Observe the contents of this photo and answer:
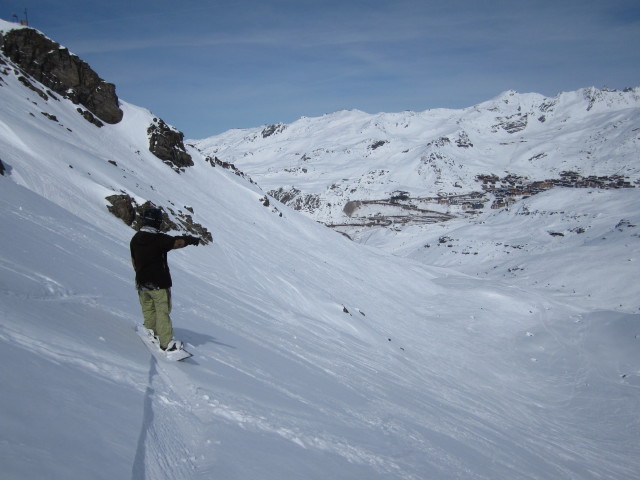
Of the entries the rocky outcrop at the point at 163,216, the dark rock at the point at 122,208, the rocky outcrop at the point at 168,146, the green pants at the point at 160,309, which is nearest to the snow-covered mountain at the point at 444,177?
the rocky outcrop at the point at 168,146

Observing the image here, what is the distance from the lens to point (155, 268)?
568cm

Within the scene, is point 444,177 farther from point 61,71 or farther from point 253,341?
point 253,341

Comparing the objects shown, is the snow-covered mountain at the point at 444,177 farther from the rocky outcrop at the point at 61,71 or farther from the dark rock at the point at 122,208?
the dark rock at the point at 122,208

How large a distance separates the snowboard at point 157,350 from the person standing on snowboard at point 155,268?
3.1 inches

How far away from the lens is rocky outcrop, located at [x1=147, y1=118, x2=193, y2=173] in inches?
1258

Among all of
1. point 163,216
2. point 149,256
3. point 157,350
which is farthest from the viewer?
point 163,216

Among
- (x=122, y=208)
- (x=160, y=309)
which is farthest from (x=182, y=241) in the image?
(x=122, y=208)

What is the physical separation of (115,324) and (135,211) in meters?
13.8

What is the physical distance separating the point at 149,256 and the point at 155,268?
0.19 metres

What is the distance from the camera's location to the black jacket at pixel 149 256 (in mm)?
5590

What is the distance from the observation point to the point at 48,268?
22.2ft

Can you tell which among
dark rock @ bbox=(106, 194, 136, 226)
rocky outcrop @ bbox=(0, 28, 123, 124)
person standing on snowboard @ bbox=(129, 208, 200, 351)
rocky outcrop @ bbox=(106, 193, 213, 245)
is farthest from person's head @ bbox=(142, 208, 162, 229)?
rocky outcrop @ bbox=(0, 28, 123, 124)

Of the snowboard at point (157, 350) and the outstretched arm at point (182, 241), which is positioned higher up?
the outstretched arm at point (182, 241)

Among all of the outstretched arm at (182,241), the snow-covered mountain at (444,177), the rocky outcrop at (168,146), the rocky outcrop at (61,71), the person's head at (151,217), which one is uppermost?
the snow-covered mountain at (444,177)
